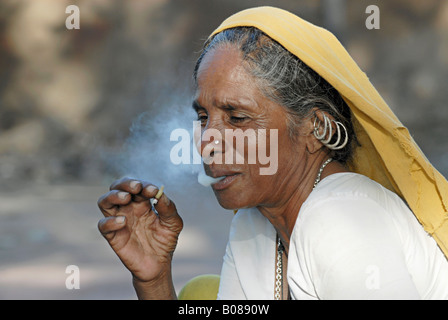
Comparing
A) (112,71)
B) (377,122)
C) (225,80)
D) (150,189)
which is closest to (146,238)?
(150,189)

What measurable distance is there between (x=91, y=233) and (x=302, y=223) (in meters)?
6.46

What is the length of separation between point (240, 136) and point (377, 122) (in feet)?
1.60

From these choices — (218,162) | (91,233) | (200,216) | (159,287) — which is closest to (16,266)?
(91,233)

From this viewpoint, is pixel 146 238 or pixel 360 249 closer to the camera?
pixel 360 249

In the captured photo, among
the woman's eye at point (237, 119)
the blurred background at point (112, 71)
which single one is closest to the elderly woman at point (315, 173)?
the woman's eye at point (237, 119)

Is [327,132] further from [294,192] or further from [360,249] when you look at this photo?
[360,249]

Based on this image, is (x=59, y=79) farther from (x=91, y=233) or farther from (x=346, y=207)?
(x=346, y=207)

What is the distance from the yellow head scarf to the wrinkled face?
0.62 ft

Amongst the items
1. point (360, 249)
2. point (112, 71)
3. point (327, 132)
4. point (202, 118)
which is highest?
point (112, 71)

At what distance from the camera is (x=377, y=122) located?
2.16 m

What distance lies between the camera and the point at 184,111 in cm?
284

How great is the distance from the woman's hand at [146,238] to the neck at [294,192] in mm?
460

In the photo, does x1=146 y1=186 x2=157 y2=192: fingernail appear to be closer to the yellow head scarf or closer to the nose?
the nose

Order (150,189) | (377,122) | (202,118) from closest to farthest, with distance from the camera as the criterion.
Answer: (377,122), (202,118), (150,189)
